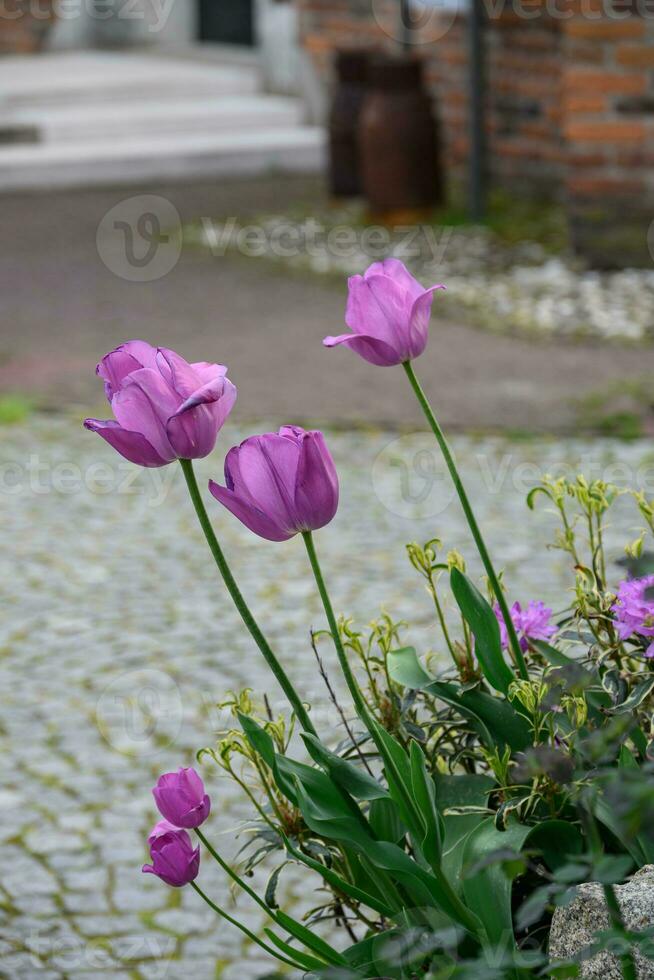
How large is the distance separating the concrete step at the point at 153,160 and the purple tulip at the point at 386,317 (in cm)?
1118

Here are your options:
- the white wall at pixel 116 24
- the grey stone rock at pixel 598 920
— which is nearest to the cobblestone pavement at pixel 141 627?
the grey stone rock at pixel 598 920

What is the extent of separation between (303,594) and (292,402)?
2.15m

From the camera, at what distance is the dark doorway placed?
671 inches

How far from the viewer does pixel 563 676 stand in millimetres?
1256

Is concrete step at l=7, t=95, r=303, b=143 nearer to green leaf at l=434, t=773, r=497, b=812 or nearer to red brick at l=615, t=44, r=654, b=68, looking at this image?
red brick at l=615, t=44, r=654, b=68

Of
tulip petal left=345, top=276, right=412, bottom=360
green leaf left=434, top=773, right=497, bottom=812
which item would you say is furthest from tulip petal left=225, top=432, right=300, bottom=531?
green leaf left=434, top=773, right=497, bottom=812

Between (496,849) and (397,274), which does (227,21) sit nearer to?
(397,274)

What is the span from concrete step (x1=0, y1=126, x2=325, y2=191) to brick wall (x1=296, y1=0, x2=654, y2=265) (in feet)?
3.43

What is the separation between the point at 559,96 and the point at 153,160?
4.05m

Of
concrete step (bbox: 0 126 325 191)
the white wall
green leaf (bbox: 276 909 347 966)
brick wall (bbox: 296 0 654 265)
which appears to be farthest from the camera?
the white wall

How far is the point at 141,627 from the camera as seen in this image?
4203 millimetres

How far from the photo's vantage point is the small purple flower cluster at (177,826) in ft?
5.02

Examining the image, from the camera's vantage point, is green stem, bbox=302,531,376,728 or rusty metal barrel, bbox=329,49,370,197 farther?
rusty metal barrel, bbox=329,49,370,197

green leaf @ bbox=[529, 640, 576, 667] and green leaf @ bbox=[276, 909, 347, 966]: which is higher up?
green leaf @ bbox=[529, 640, 576, 667]
